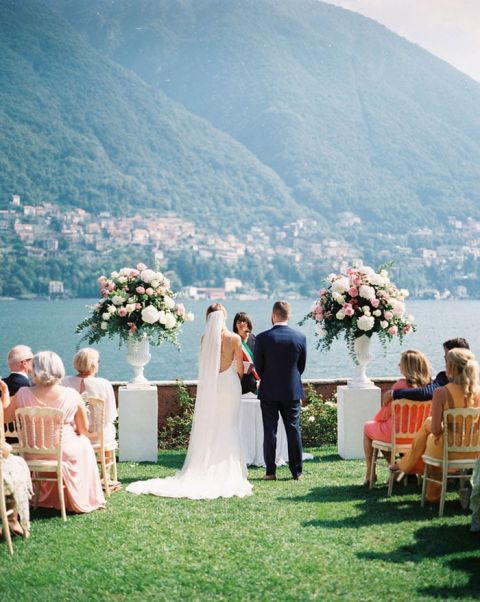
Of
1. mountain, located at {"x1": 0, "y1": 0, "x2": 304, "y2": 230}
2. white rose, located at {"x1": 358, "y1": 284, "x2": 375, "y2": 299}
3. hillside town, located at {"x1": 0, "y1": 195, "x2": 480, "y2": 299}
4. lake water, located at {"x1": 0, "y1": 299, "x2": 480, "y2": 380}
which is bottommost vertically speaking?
lake water, located at {"x1": 0, "y1": 299, "x2": 480, "y2": 380}

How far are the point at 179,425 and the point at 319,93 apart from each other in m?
121

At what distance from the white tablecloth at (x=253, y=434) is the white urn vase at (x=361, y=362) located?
1054mm

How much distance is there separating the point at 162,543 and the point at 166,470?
3224mm

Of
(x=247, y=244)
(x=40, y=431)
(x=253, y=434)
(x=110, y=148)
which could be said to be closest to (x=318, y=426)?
(x=253, y=434)


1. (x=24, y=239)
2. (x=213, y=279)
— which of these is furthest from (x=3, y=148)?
(x=213, y=279)

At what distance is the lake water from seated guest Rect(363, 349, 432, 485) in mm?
21392

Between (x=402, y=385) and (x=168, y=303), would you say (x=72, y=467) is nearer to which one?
(x=402, y=385)

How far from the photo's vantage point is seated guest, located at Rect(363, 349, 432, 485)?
7.23 m

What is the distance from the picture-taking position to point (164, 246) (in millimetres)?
94000

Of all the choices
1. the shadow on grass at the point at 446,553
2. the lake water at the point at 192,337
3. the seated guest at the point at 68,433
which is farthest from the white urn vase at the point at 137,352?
the lake water at the point at 192,337

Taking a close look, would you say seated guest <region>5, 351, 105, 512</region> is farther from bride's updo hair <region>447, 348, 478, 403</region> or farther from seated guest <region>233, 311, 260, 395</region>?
bride's updo hair <region>447, 348, 478, 403</region>

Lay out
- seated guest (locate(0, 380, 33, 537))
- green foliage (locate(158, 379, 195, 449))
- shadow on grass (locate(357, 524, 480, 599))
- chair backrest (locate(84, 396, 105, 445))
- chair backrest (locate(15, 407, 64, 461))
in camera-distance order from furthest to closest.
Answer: green foliage (locate(158, 379, 195, 449)) → chair backrest (locate(84, 396, 105, 445)) → chair backrest (locate(15, 407, 64, 461)) → seated guest (locate(0, 380, 33, 537)) → shadow on grass (locate(357, 524, 480, 599))

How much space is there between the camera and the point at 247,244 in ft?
321

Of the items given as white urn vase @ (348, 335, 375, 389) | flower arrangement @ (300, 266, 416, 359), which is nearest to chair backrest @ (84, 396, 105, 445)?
flower arrangement @ (300, 266, 416, 359)
